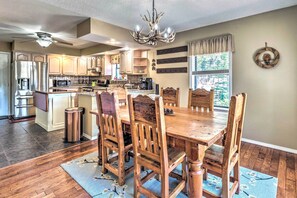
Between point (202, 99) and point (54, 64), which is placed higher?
point (54, 64)

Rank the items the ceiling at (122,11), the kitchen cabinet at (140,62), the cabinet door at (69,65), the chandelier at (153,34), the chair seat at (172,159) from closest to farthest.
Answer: the chair seat at (172,159)
the chandelier at (153,34)
the ceiling at (122,11)
the kitchen cabinet at (140,62)
the cabinet door at (69,65)

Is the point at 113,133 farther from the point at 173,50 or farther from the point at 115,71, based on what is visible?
the point at 115,71

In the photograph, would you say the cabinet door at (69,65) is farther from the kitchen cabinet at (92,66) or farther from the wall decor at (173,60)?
the wall decor at (173,60)

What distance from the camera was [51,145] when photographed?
10.5ft

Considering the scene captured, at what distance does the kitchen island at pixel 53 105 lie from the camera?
13.0 ft

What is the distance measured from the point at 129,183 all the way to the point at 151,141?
33.1 inches

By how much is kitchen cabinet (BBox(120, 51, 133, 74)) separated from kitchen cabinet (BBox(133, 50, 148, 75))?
14 centimetres

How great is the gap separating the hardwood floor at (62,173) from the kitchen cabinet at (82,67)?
4.81 m

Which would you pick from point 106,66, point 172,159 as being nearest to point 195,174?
point 172,159

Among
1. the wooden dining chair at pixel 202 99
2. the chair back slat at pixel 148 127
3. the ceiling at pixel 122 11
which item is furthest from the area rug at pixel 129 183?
the ceiling at pixel 122 11

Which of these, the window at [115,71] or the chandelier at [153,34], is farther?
the window at [115,71]

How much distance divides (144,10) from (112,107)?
2151 millimetres

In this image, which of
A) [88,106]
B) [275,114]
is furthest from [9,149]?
[275,114]

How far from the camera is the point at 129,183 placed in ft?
6.67
